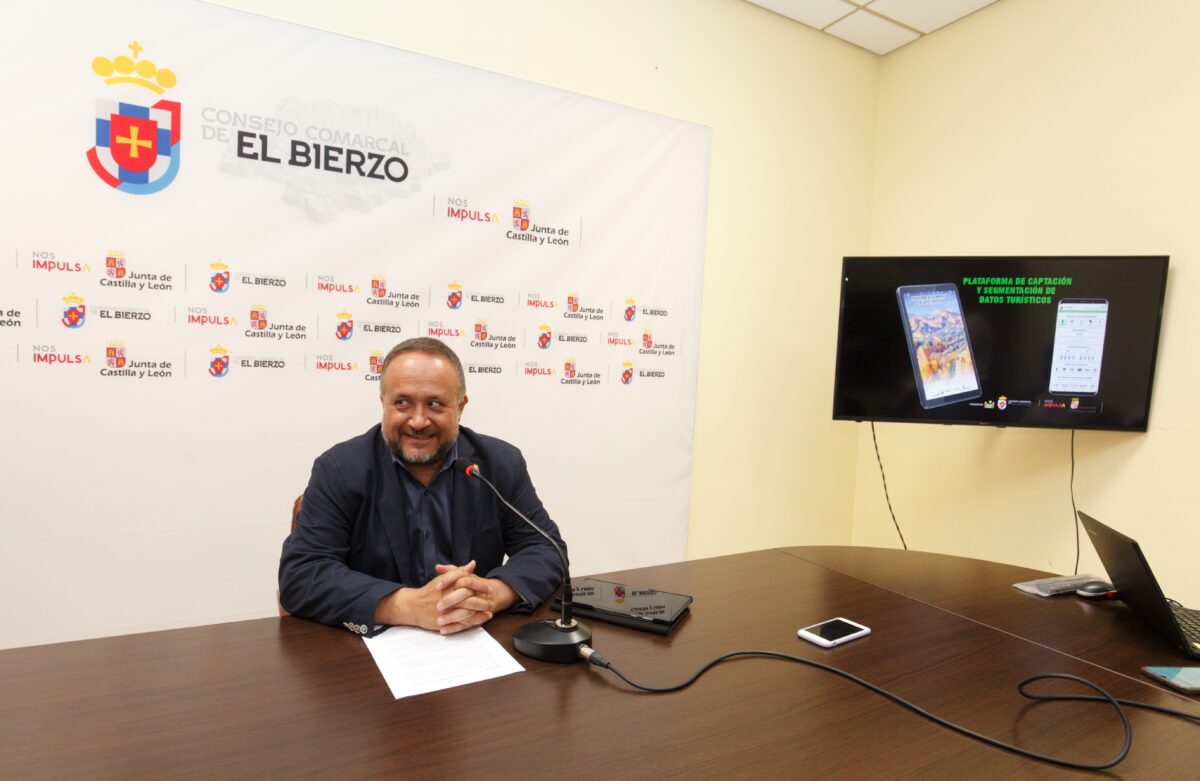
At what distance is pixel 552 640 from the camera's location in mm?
1180

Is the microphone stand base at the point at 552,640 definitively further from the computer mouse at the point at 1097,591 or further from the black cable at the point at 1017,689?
the computer mouse at the point at 1097,591

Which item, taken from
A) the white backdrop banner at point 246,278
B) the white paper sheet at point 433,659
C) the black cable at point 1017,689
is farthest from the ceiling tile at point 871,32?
the white paper sheet at point 433,659

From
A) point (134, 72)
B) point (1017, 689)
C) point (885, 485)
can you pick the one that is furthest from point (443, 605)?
point (885, 485)

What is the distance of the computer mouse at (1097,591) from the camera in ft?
5.33

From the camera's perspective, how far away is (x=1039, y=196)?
274 centimetres

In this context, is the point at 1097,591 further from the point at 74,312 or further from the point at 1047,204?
the point at 74,312

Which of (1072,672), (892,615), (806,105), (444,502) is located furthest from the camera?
(806,105)

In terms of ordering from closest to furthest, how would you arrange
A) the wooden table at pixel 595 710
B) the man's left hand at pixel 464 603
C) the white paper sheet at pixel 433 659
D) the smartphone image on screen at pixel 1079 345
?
1. the wooden table at pixel 595 710
2. the white paper sheet at pixel 433 659
3. the man's left hand at pixel 464 603
4. the smartphone image on screen at pixel 1079 345

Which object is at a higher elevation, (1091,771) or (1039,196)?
(1039,196)

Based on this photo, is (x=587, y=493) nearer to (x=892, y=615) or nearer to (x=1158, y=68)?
(x=892, y=615)

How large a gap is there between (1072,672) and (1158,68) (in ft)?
7.44

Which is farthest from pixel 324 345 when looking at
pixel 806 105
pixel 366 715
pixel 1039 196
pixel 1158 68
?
pixel 1158 68

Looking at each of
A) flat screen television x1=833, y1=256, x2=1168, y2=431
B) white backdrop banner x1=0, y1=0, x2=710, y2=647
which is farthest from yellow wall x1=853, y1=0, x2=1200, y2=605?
white backdrop banner x1=0, y1=0, x2=710, y2=647

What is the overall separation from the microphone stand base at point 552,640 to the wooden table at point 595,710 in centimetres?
2
